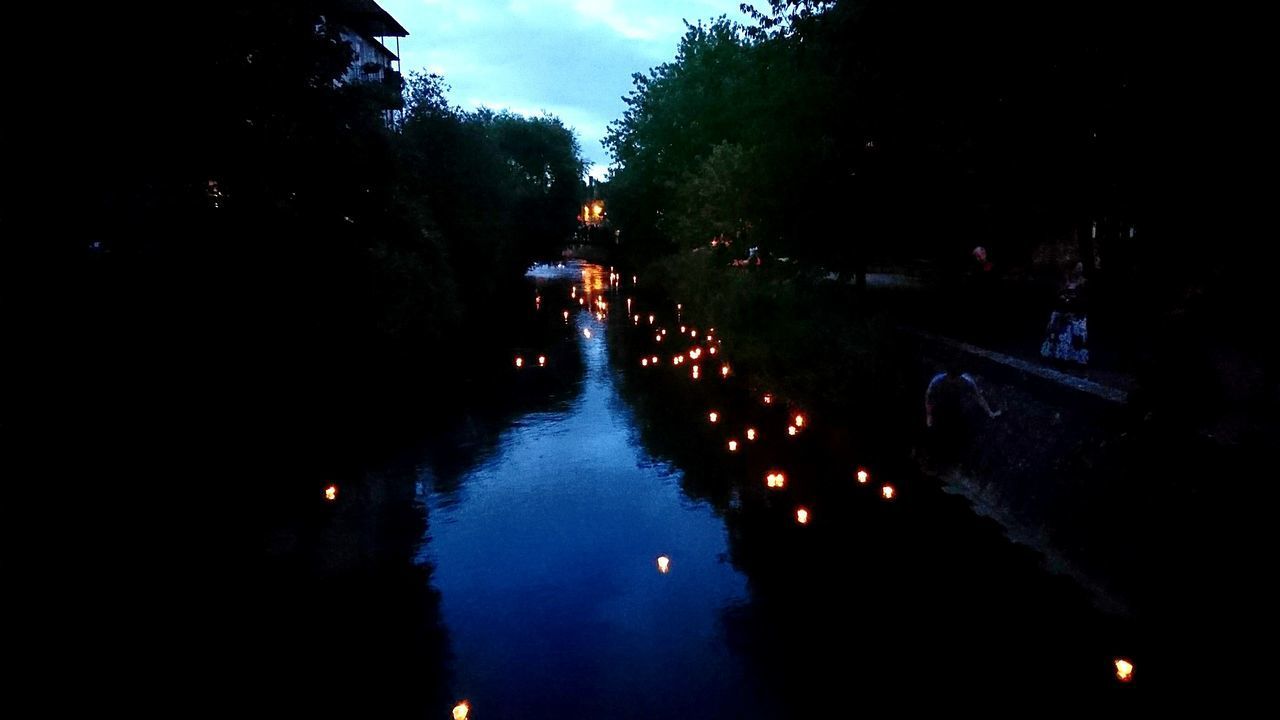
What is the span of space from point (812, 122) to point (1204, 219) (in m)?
9.29

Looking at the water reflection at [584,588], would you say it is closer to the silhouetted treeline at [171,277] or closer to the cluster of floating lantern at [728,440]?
the cluster of floating lantern at [728,440]

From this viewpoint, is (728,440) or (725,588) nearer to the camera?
(725,588)

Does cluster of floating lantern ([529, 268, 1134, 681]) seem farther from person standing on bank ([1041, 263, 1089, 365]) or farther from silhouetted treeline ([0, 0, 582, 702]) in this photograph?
person standing on bank ([1041, 263, 1089, 365])

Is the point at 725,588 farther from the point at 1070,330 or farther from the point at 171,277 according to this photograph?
the point at 1070,330

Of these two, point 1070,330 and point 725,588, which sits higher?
point 1070,330

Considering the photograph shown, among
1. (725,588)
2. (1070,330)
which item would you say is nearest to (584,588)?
(725,588)

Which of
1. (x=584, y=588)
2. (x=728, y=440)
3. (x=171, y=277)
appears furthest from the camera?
(x=728, y=440)

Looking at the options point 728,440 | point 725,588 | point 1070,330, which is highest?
point 1070,330

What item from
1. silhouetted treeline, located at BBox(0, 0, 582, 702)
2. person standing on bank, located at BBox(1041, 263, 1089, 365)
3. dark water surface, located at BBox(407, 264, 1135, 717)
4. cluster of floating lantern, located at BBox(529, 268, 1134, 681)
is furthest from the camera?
person standing on bank, located at BBox(1041, 263, 1089, 365)

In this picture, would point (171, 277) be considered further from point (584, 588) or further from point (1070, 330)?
point (1070, 330)

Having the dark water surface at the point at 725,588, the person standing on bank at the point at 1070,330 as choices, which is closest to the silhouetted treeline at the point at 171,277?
the dark water surface at the point at 725,588

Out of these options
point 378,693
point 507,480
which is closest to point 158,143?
point 378,693

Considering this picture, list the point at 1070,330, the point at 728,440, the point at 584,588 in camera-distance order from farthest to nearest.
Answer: the point at 728,440, the point at 1070,330, the point at 584,588

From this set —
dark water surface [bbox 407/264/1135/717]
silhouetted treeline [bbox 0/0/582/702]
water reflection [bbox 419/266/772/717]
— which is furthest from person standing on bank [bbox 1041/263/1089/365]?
silhouetted treeline [bbox 0/0/582/702]
